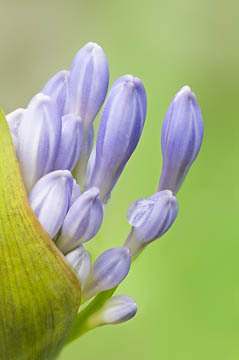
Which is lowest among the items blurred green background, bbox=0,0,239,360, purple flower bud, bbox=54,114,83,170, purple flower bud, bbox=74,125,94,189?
blurred green background, bbox=0,0,239,360

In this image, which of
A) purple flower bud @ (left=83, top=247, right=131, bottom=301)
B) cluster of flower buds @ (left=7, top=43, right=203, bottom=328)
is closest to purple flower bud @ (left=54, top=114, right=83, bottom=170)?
cluster of flower buds @ (left=7, top=43, right=203, bottom=328)

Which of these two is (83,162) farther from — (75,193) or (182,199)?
(182,199)

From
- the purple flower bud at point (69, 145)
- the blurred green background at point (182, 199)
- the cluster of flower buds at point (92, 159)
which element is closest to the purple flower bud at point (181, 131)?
the cluster of flower buds at point (92, 159)

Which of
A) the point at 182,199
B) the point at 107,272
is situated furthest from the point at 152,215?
the point at 182,199

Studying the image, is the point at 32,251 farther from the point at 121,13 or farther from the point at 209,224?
the point at 121,13

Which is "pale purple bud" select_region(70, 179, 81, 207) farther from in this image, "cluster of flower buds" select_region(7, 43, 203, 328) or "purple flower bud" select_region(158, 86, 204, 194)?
"purple flower bud" select_region(158, 86, 204, 194)

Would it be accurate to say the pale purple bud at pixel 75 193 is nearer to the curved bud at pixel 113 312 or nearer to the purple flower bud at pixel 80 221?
the purple flower bud at pixel 80 221
